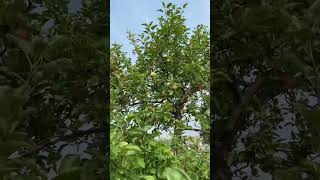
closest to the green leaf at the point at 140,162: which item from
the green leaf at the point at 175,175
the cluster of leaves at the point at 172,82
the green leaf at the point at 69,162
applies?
the green leaf at the point at 175,175

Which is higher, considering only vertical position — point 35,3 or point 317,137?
point 35,3

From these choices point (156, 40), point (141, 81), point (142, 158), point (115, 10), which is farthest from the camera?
point (156, 40)

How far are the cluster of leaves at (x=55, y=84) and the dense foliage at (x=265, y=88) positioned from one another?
37cm

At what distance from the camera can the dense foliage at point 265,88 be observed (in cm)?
132

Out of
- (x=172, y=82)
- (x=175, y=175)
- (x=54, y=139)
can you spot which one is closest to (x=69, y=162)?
(x=54, y=139)

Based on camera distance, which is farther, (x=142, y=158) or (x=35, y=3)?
(x=142, y=158)

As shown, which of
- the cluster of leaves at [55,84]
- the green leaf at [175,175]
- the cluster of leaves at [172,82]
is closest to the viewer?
the cluster of leaves at [55,84]

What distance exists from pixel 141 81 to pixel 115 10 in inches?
26.7

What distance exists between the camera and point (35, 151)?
129 cm

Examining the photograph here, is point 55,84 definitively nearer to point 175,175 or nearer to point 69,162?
point 69,162

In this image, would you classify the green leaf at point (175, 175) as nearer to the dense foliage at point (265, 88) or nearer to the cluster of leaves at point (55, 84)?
the dense foliage at point (265, 88)

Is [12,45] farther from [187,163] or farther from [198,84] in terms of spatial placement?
[198,84]

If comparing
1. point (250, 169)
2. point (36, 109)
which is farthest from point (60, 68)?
point (250, 169)

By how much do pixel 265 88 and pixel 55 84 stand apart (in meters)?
0.61
